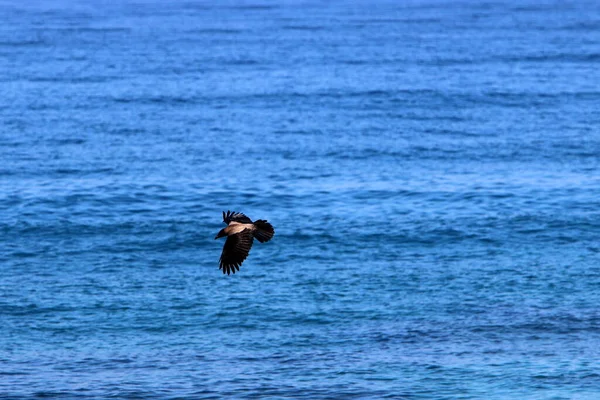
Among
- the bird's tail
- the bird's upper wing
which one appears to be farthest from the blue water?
the bird's tail

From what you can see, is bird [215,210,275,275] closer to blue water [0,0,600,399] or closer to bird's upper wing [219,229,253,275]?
bird's upper wing [219,229,253,275]

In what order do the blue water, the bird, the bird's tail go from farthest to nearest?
the blue water → the bird → the bird's tail

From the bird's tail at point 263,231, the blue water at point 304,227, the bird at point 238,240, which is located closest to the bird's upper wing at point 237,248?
the bird at point 238,240

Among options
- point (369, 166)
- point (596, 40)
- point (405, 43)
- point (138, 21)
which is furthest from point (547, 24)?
point (369, 166)

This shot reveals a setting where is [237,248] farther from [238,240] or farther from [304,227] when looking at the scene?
[304,227]

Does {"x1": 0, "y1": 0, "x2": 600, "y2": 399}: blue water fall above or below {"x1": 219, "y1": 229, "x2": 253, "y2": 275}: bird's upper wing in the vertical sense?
above

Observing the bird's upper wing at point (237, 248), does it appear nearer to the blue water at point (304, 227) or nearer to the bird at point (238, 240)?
the bird at point (238, 240)

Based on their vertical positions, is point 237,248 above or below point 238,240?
below

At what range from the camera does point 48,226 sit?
38.8m

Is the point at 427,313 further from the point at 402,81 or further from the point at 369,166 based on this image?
the point at 402,81

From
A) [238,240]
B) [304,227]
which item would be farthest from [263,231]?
[304,227]

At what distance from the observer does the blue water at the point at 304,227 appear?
1072 inches

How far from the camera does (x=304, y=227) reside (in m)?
38.8

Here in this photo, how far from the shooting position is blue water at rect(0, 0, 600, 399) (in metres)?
27.2
